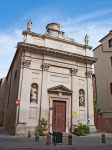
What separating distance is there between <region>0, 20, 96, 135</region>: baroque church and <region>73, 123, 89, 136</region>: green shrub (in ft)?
2.38

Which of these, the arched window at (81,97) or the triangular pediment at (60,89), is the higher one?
the triangular pediment at (60,89)

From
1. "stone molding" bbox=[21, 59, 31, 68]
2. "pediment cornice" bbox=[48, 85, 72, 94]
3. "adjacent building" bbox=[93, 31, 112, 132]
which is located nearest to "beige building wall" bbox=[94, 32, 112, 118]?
"adjacent building" bbox=[93, 31, 112, 132]

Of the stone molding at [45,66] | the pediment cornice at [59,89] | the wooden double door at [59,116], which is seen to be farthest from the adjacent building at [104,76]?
the stone molding at [45,66]

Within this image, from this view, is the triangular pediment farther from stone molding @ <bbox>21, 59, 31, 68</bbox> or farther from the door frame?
stone molding @ <bbox>21, 59, 31, 68</bbox>

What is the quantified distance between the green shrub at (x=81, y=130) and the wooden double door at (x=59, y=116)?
128 cm

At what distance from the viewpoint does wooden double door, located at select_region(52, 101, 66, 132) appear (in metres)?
18.8

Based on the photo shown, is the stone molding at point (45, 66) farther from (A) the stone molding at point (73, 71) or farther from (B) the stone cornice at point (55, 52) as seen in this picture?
(A) the stone molding at point (73, 71)

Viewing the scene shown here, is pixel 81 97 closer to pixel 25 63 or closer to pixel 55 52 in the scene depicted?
pixel 55 52

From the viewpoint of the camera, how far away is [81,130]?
708 inches

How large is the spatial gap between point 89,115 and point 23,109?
7135mm

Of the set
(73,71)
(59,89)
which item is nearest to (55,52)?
(73,71)

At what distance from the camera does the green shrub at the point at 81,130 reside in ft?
58.7

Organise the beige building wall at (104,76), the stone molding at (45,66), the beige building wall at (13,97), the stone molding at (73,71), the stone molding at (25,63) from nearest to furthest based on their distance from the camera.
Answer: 1. the stone molding at (25,63)
2. the beige building wall at (13,97)
3. the stone molding at (45,66)
4. the stone molding at (73,71)
5. the beige building wall at (104,76)

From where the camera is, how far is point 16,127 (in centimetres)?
1673
